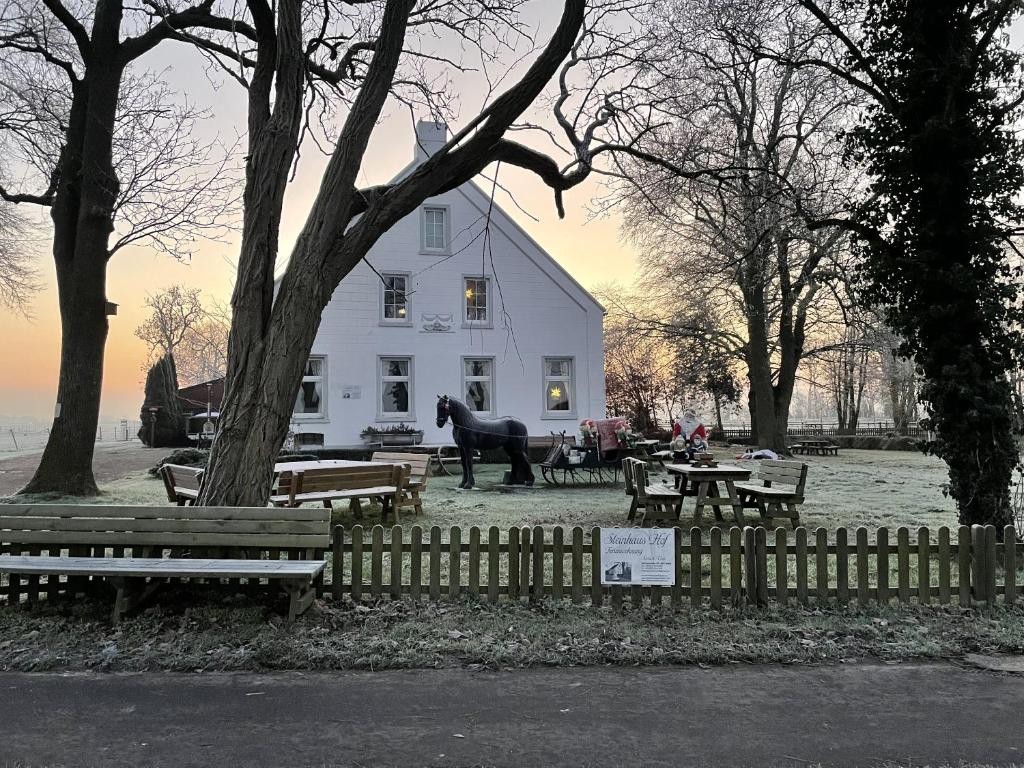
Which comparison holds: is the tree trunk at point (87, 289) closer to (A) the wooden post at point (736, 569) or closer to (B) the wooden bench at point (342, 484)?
(B) the wooden bench at point (342, 484)

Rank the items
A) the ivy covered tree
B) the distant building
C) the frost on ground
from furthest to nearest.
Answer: the distant building, the frost on ground, the ivy covered tree

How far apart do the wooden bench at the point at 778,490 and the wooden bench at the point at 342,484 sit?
5.54 m

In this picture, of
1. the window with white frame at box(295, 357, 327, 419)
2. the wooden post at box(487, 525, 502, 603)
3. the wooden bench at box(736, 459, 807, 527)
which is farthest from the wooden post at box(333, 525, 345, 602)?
the window with white frame at box(295, 357, 327, 419)

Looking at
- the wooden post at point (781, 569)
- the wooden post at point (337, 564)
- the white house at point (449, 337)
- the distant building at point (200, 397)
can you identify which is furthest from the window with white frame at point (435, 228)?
the distant building at point (200, 397)

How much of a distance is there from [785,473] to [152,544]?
8924 millimetres

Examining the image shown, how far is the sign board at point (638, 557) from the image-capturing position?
589cm

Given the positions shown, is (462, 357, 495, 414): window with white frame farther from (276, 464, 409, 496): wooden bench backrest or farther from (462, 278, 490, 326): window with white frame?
(276, 464, 409, 496): wooden bench backrest

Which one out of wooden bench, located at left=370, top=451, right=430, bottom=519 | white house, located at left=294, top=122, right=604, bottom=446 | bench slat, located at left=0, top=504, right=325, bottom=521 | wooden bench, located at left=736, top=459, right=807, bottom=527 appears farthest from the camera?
white house, located at left=294, top=122, right=604, bottom=446

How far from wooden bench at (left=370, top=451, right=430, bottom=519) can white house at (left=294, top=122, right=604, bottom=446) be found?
8160mm

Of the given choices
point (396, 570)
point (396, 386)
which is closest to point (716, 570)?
point (396, 570)

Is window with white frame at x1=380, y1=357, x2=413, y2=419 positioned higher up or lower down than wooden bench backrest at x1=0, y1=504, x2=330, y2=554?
higher up

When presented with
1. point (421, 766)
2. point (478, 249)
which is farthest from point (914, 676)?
point (478, 249)

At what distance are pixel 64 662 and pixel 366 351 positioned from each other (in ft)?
61.9

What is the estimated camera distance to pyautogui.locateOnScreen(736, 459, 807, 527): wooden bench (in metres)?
10.5
